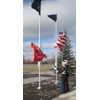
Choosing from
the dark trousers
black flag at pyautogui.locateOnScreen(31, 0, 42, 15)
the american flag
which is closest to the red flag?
the american flag

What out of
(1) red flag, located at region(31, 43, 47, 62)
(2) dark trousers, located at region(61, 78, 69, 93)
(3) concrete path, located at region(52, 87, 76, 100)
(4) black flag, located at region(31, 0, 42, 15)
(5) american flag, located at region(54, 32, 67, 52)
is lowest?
(3) concrete path, located at region(52, 87, 76, 100)

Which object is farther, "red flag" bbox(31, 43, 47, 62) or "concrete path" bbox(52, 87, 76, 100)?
"red flag" bbox(31, 43, 47, 62)

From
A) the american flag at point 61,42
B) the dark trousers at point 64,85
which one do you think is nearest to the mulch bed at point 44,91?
the dark trousers at point 64,85

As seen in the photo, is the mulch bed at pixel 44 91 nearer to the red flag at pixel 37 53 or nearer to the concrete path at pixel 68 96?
the concrete path at pixel 68 96

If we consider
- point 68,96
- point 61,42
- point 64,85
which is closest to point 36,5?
point 61,42

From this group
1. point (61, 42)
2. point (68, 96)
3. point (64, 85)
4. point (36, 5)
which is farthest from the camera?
point (36, 5)

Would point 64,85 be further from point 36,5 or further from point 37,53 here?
point 36,5

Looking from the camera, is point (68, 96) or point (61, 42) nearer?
point (68, 96)

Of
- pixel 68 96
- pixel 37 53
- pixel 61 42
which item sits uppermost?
pixel 61 42

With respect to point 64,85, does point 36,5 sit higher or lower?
higher

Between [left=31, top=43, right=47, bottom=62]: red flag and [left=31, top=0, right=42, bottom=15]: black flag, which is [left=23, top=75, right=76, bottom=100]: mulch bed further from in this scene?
[left=31, top=0, right=42, bottom=15]: black flag
